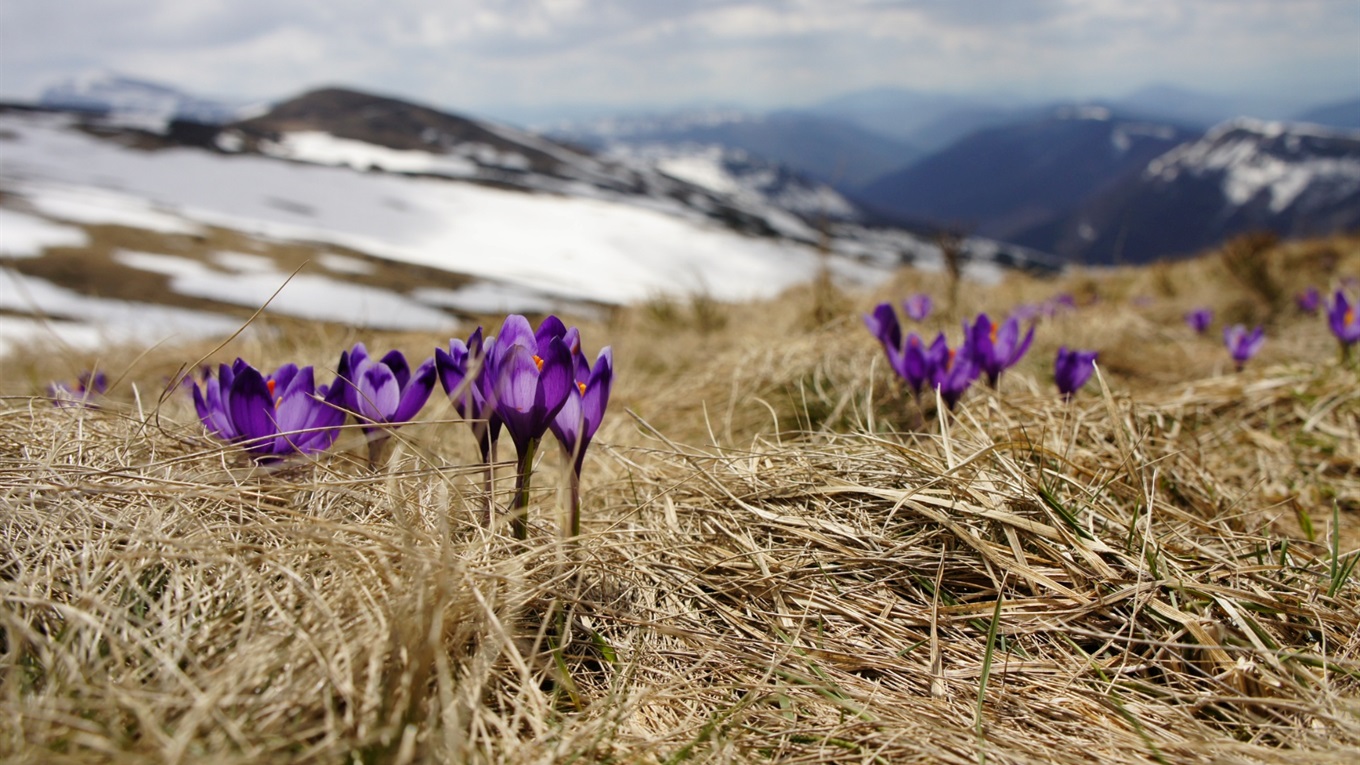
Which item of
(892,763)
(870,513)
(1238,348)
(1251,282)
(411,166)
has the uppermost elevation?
(411,166)

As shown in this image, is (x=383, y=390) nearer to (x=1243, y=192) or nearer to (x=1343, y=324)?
(x=1343, y=324)

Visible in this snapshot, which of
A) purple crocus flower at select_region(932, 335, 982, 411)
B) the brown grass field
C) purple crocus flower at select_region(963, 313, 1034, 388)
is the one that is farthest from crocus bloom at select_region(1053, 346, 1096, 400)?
the brown grass field

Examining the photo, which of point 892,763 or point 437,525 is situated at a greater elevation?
point 437,525

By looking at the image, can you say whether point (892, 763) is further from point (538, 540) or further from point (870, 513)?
point (538, 540)

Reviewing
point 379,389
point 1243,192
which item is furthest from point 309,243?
point 1243,192

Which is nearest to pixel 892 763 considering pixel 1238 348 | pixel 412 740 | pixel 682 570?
pixel 682 570

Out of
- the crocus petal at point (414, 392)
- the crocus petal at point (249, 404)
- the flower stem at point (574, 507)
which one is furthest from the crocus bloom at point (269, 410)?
the flower stem at point (574, 507)
